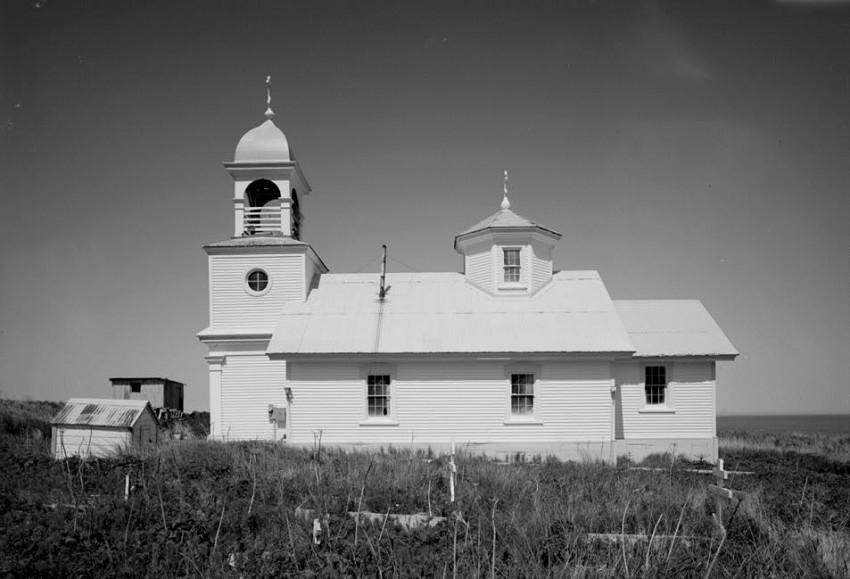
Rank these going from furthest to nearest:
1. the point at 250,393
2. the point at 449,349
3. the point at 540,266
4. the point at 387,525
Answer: the point at 540,266 → the point at 250,393 → the point at 449,349 → the point at 387,525

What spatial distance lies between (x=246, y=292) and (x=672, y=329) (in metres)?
15.2

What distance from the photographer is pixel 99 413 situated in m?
18.0

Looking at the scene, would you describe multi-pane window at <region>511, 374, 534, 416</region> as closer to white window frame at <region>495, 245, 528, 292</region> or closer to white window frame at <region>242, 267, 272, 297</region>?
white window frame at <region>495, 245, 528, 292</region>

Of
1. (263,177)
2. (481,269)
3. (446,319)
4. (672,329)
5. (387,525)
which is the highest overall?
(263,177)

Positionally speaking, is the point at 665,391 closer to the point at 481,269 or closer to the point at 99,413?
the point at 481,269

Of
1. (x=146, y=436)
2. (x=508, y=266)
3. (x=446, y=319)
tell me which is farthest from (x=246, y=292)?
(x=508, y=266)

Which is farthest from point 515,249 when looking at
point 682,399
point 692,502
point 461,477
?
point 692,502

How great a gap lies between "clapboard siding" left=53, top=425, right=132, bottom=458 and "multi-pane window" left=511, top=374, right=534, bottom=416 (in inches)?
447

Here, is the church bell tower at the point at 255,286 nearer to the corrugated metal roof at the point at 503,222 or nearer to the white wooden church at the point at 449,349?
the white wooden church at the point at 449,349

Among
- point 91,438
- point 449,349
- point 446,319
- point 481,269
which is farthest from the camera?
point 481,269

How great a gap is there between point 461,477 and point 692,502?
4471mm

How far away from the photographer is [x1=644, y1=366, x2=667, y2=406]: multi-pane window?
78.4 feet

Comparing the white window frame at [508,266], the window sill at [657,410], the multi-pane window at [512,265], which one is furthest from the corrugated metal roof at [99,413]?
the window sill at [657,410]

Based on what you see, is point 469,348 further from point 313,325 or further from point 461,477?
point 461,477
